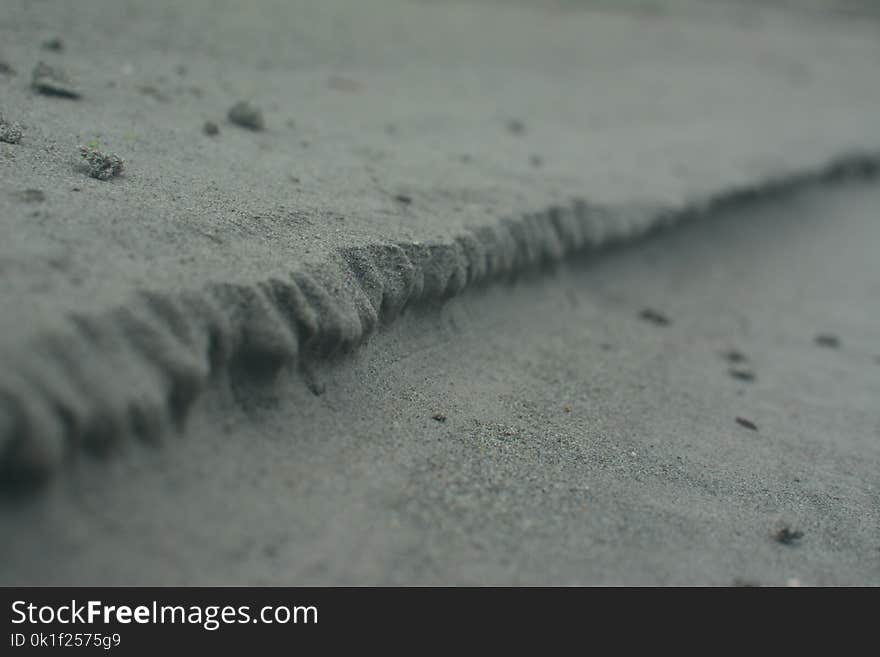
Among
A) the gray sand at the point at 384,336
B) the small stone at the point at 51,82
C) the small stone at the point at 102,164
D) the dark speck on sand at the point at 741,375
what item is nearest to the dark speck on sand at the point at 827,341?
the gray sand at the point at 384,336

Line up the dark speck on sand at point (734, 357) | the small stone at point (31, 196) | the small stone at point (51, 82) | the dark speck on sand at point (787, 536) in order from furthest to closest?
1. the dark speck on sand at point (734, 357)
2. the small stone at point (51, 82)
3. the dark speck on sand at point (787, 536)
4. the small stone at point (31, 196)

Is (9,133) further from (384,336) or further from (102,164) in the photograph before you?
(384,336)

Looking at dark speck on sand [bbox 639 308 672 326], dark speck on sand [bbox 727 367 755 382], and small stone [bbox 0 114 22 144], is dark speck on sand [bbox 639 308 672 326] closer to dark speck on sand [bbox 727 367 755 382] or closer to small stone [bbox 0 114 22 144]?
dark speck on sand [bbox 727 367 755 382]

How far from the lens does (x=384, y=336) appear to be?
2.92 m

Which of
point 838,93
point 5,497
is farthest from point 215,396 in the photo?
point 838,93

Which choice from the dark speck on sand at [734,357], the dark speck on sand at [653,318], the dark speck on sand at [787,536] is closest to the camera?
the dark speck on sand at [787,536]

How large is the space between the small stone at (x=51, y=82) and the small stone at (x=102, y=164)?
87 cm

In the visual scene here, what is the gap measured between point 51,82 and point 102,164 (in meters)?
0.99

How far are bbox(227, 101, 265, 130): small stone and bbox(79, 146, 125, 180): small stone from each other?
3.42 feet

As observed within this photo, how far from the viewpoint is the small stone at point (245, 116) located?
3.79m

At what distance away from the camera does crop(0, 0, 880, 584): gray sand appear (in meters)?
2.03

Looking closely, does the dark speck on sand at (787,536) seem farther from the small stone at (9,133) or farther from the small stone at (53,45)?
the small stone at (53,45)

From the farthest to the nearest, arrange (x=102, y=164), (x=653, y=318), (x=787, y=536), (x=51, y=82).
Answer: (x=653, y=318) → (x=51, y=82) → (x=102, y=164) → (x=787, y=536)

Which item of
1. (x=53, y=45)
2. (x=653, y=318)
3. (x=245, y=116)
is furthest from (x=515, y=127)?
(x=53, y=45)
